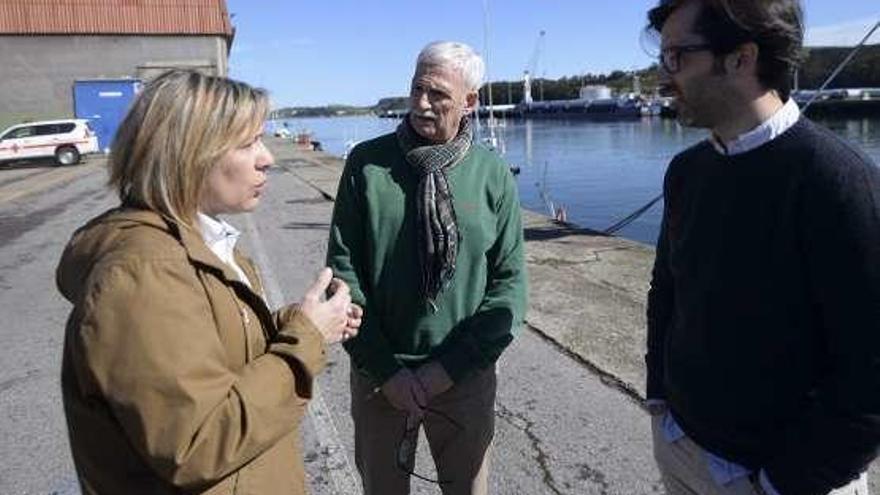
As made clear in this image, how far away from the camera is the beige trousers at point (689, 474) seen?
2104 mm

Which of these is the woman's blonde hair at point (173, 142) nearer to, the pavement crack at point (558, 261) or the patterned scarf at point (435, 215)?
the patterned scarf at point (435, 215)

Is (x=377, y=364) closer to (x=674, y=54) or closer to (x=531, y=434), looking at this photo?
(x=674, y=54)

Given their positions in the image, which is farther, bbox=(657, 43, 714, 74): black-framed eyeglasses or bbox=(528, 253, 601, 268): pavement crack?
bbox=(528, 253, 601, 268): pavement crack

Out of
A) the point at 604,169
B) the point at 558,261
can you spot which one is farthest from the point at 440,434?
the point at 604,169

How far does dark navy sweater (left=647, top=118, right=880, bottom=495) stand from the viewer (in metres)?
1.84

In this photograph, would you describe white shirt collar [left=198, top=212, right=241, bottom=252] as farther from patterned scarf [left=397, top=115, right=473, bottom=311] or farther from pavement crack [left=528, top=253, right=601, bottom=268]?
pavement crack [left=528, top=253, right=601, bottom=268]

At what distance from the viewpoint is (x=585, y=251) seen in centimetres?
1077

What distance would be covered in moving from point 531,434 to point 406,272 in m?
2.13

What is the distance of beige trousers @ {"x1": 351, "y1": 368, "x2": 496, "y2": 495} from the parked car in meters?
33.6

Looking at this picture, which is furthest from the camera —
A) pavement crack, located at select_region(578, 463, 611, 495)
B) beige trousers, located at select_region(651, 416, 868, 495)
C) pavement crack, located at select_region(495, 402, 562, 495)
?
pavement crack, located at select_region(495, 402, 562, 495)

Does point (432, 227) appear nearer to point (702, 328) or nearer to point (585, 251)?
point (702, 328)

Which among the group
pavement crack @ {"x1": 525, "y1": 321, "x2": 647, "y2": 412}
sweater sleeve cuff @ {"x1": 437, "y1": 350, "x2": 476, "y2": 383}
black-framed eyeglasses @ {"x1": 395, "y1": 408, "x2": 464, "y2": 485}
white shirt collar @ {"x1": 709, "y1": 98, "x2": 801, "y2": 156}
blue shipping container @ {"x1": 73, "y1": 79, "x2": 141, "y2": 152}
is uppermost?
blue shipping container @ {"x1": 73, "y1": 79, "x2": 141, "y2": 152}

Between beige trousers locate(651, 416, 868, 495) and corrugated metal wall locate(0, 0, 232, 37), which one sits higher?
corrugated metal wall locate(0, 0, 232, 37)

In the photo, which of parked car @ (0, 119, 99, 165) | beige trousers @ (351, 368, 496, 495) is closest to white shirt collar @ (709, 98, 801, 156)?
beige trousers @ (351, 368, 496, 495)
